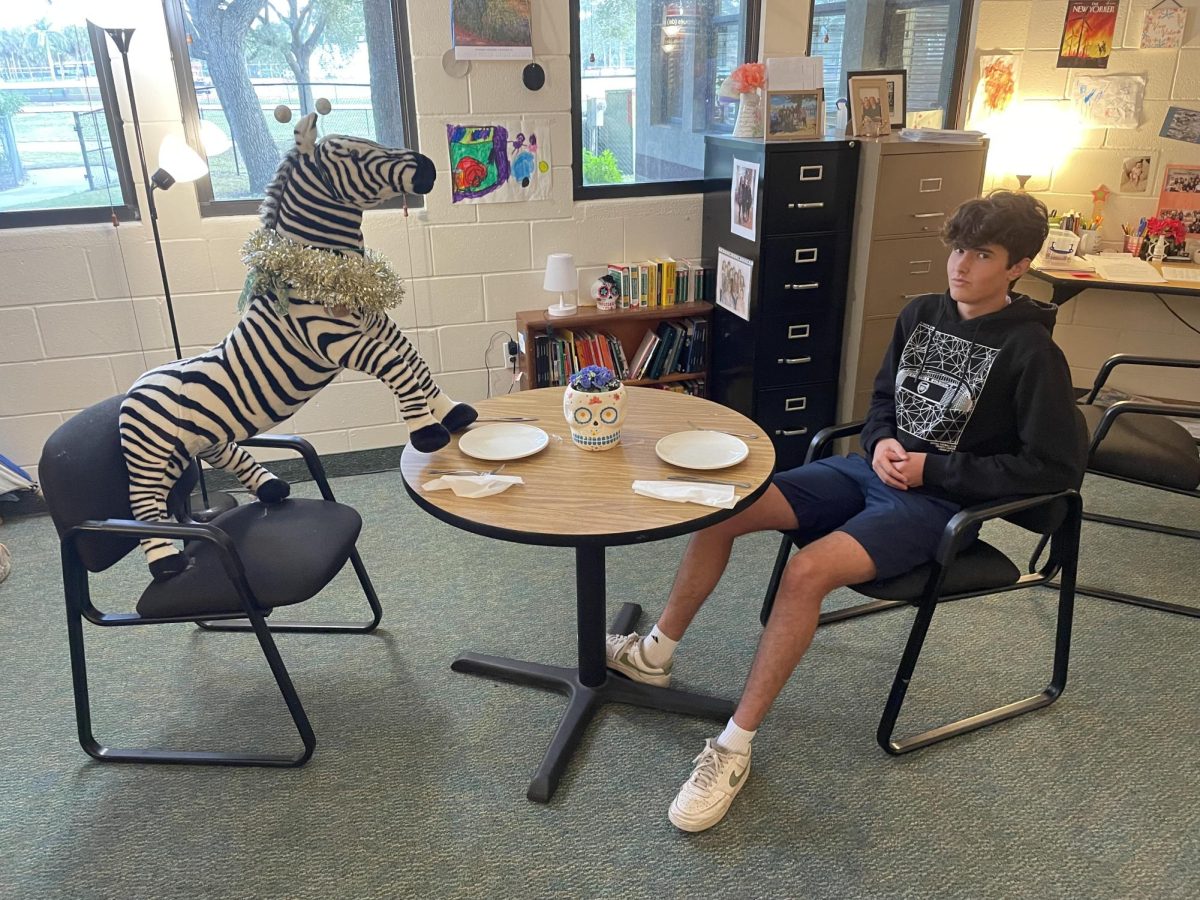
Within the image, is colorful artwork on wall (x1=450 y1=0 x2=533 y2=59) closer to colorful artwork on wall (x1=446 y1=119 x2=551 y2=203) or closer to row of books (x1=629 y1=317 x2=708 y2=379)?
colorful artwork on wall (x1=446 y1=119 x2=551 y2=203)

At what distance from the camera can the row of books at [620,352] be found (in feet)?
10.4

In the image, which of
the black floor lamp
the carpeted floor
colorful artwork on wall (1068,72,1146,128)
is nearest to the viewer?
the carpeted floor

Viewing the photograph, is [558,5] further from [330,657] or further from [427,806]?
[427,806]

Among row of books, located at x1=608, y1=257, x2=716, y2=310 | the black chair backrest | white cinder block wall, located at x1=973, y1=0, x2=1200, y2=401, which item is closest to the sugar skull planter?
the black chair backrest

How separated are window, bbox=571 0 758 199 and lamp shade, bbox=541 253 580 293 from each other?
11.9 inches

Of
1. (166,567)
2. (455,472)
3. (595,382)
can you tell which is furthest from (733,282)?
(166,567)

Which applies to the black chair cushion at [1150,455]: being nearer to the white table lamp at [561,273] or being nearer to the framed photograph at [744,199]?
the framed photograph at [744,199]

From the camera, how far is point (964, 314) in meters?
1.90

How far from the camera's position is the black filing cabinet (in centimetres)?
289

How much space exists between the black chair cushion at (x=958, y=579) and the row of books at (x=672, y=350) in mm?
1674

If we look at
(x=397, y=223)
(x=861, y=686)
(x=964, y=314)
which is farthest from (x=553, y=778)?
(x=397, y=223)

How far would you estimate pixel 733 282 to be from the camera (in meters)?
3.12

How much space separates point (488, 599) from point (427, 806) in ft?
2.57

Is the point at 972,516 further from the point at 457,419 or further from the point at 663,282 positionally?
the point at 663,282
